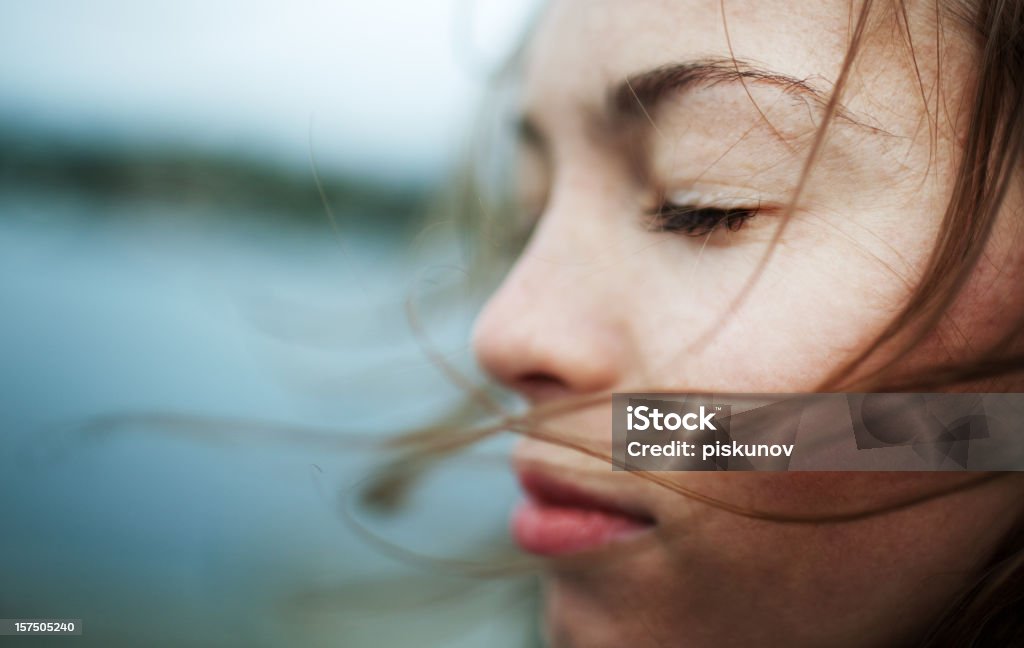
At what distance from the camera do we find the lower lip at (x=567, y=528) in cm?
44

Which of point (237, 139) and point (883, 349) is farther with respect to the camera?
point (237, 139)

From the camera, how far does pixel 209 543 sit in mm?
836

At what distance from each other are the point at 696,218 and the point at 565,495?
0.20 metres

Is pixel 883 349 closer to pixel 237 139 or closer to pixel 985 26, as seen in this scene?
pixel 985 26

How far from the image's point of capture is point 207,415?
74 cm

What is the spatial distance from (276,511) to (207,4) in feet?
1.78

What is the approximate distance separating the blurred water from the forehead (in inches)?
11.4

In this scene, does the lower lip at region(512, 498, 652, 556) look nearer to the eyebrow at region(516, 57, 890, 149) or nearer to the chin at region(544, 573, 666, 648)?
the chin at region(544, 573, 666, 648)

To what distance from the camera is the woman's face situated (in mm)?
373

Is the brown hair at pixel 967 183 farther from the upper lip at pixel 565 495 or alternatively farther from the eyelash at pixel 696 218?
the upper lip at pixel 565 495

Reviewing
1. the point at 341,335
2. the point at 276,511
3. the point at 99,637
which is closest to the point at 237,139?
the point at 341,335
